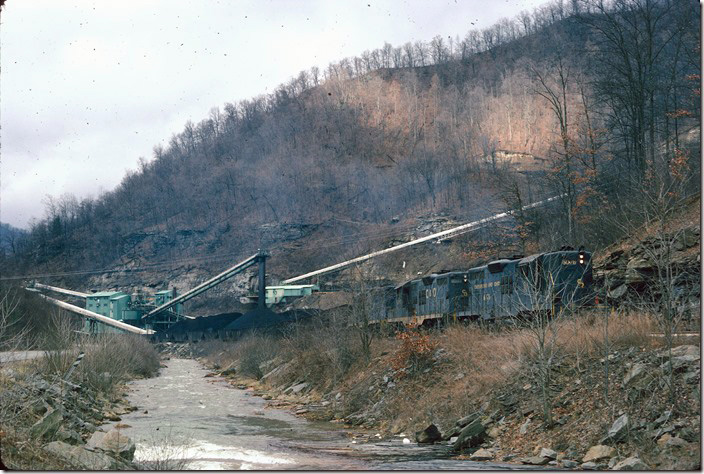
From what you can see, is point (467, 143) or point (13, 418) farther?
point (467, 143)

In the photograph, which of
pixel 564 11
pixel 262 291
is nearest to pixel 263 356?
pixel 262 291

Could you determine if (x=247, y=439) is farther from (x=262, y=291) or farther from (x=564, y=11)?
(x=564, y=11)

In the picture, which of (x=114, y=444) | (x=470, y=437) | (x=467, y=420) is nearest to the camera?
(x=114, y=444)

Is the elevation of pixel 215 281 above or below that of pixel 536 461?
below

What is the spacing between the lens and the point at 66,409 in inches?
989

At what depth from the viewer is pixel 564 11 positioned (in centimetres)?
11500

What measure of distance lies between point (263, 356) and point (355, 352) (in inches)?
713

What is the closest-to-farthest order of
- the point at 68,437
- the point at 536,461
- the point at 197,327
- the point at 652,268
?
the point at 536,461
the point at 68,437
the point at 652,268
the point at 197,327

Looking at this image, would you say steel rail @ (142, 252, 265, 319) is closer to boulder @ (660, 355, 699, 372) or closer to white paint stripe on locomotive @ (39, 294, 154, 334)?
white paint stripe on locomotive @ (39, 294, 154, 334)

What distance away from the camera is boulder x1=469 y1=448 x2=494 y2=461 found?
1885cm

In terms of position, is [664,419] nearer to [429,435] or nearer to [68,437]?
[429,435]

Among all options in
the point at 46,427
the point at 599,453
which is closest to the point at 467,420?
the point at 599,453

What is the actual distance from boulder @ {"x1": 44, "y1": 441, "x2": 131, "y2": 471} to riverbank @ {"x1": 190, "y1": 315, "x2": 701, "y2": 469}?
31.2 ft

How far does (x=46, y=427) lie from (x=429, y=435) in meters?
11.8
